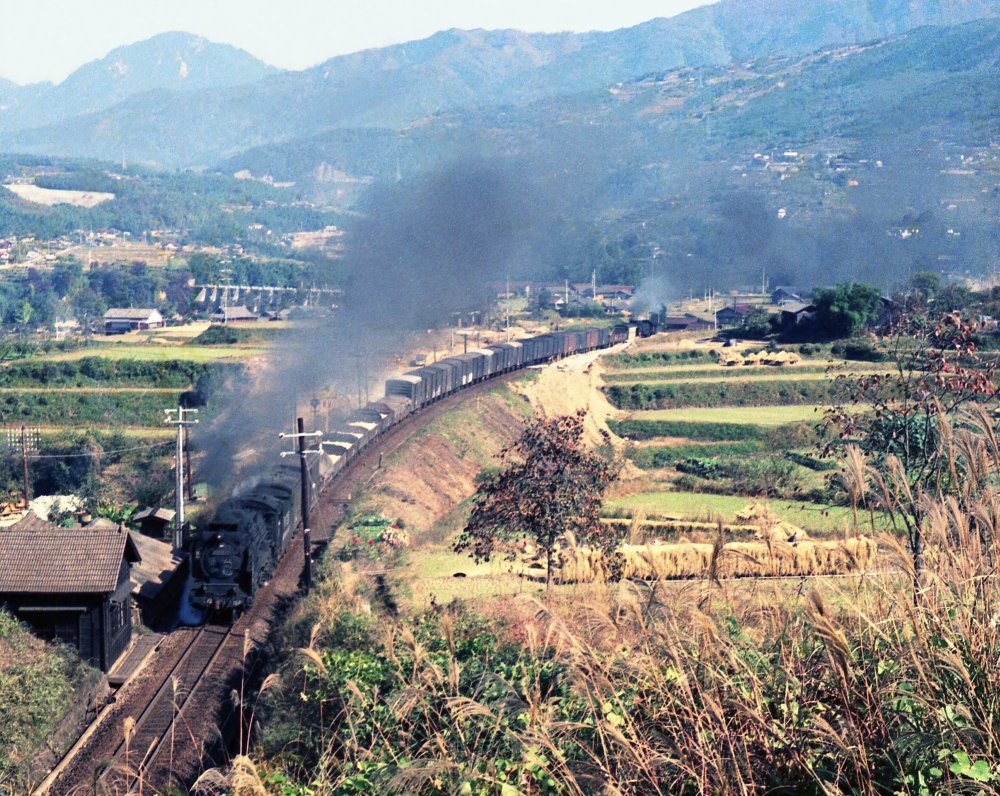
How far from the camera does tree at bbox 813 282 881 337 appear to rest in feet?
204

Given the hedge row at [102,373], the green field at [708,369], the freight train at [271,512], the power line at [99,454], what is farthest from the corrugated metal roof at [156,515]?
the green field at [708,369]

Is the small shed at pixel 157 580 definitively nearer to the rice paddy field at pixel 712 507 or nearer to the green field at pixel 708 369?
the rice paddy field at pixel 712 507

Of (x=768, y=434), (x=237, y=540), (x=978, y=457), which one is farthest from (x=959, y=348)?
(x=768, y=434)

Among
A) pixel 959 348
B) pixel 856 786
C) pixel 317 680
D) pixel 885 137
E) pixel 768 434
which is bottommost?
pixel 768 434

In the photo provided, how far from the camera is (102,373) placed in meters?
59.1

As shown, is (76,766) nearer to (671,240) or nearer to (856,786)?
(856,786)

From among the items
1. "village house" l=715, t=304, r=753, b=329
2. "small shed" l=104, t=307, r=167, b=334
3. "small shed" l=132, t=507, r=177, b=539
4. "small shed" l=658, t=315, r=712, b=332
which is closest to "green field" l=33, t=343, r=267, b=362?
"small shed" l=104, t=307, r=167, b=334

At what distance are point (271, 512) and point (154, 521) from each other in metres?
9.72

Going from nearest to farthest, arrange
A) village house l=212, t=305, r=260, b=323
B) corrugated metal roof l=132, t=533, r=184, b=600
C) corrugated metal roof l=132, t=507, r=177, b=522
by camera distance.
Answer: corrugated metal roof l=132, t=533, r=184, b=600
corrugated metal roof l=132, t=507, r=177, b=522
village house l=212, t=305, r=260, b=323

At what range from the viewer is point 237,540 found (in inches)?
890

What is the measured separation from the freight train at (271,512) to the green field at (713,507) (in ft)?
28.3

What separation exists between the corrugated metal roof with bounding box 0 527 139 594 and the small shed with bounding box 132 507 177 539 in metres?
10.5

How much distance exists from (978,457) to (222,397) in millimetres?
45618

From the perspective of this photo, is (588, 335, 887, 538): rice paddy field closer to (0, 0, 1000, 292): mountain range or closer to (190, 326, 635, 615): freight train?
(190, 326, 635, 615): freight train
